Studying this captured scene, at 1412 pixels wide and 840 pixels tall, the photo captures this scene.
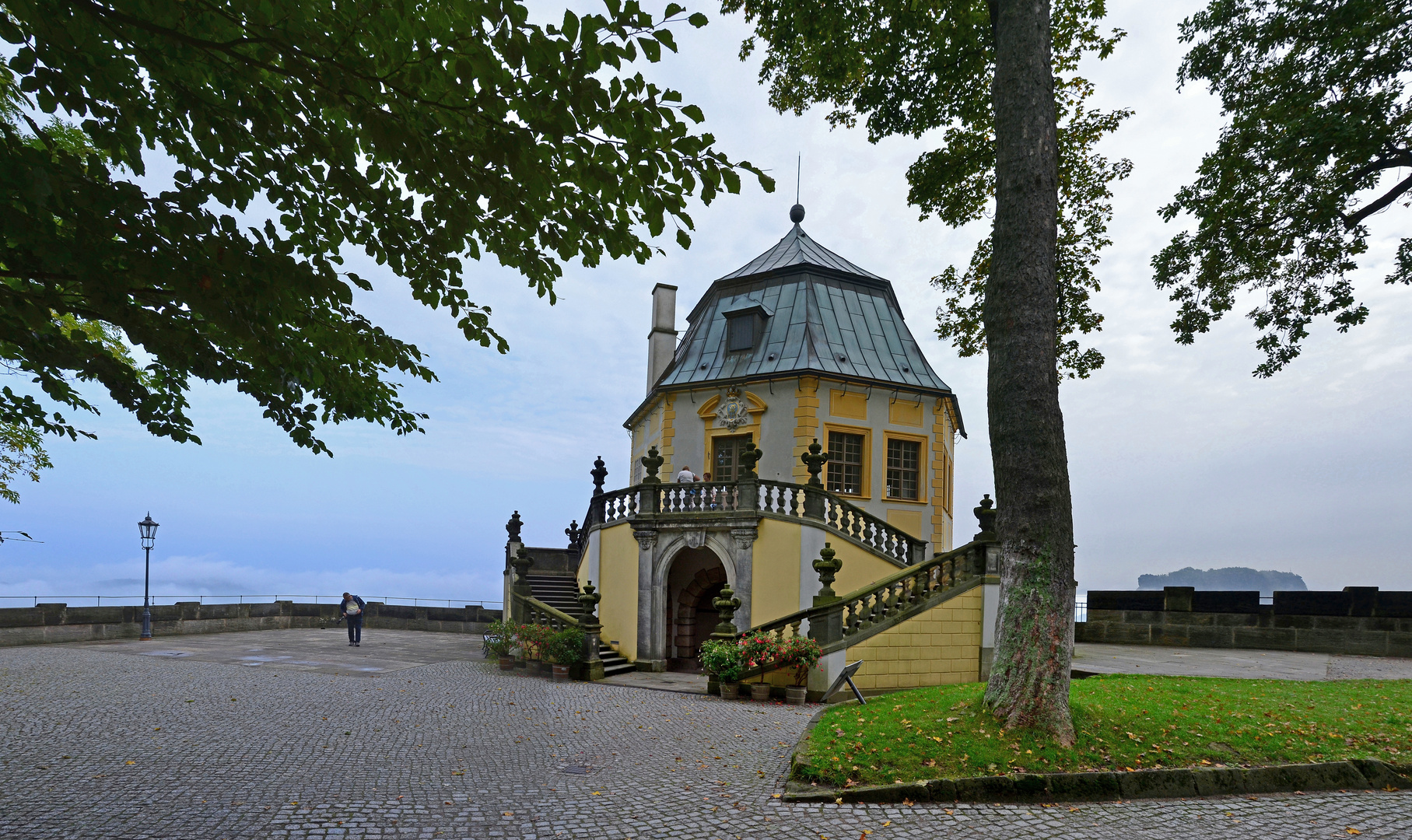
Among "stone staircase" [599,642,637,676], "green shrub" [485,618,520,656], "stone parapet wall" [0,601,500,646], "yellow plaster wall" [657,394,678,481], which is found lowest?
"stone parapet wall" [0,601,500,646]

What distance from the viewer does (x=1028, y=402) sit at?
8836mm

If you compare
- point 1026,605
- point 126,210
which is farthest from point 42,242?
point 1026,605

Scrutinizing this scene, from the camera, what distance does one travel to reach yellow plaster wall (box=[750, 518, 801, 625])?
17391 millimetres

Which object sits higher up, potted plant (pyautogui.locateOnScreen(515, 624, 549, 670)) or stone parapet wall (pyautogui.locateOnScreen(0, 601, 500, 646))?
potted plant (pyautogui.locateOnScreen(515, 624, 549, 670))

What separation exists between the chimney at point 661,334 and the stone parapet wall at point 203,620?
11264mm

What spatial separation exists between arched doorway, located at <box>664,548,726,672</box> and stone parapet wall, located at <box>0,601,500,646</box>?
12232mm

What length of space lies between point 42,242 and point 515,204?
2.69 meters

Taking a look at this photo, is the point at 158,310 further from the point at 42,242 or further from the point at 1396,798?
the point at 1396,798

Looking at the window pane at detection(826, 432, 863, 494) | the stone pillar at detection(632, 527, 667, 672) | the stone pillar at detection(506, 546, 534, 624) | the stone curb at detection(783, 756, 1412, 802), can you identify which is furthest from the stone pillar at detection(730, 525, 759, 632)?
the stone curb at detection(783, 756, 1412, 802)

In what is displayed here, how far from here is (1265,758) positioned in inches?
308

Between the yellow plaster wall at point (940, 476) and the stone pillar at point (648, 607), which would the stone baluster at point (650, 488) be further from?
the yellow plaster wall at point (940, 476)

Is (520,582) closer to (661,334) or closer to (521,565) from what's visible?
(521,565)

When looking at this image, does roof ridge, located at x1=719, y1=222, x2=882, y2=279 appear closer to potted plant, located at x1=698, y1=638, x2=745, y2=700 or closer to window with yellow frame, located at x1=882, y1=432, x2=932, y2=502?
window with yellow frame, located at x1=882, y1=432, x2=932, y2=502

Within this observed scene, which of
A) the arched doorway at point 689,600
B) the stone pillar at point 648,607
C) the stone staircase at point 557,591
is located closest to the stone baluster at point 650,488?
the stone pillar at point 648,607
